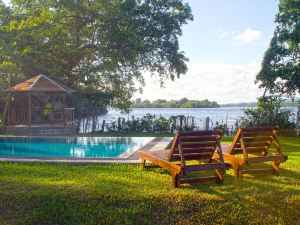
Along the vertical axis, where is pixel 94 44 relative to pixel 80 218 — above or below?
above

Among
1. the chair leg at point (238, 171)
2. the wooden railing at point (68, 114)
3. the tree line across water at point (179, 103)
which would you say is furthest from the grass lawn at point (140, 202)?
the tree line across water at point (179, 103)

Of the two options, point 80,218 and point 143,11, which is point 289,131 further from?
point 80,218

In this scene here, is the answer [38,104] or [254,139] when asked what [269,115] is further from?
[38,104]

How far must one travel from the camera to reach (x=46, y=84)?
59.0 ft

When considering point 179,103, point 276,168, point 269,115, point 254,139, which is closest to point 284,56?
point 269,115

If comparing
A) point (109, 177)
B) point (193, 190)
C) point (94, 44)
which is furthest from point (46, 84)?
point (193, 190)

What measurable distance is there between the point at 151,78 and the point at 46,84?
8.95 metres

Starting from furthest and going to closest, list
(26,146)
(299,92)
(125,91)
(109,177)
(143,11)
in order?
(125,91), (143,11), (299,92), (26,146), (109,177)

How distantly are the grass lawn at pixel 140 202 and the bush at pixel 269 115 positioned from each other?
11797 millimetres

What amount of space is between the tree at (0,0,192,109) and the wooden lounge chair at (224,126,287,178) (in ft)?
43.9

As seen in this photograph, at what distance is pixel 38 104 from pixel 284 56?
14806 mm

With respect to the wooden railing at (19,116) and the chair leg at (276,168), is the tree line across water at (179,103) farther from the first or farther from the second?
the chair leg at (276,168)

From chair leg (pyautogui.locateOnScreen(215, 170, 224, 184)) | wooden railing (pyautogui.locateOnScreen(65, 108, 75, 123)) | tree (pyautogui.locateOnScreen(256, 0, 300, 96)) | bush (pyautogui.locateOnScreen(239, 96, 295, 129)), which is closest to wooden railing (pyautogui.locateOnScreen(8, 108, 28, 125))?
wooden railing (pyautogui.locateOnScreen(65, 108, 75, 123))

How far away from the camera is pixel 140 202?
233 inches
